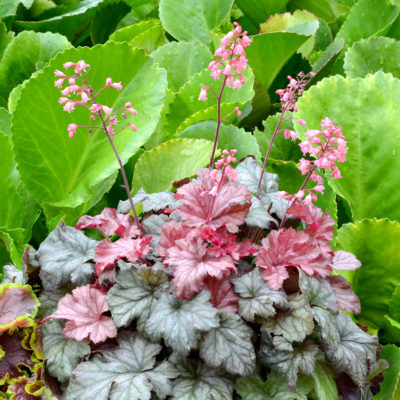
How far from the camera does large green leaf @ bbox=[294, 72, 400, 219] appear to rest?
4.33 ft

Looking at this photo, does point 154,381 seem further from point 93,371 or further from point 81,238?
point 81,238

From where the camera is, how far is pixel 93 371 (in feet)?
2.91

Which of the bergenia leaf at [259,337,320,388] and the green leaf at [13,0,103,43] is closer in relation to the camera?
the bergenia leaf at [259,337,320,388]

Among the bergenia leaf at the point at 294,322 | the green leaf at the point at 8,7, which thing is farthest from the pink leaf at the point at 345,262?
the green leaf at the point at 8,7

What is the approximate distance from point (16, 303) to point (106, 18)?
1352 mm

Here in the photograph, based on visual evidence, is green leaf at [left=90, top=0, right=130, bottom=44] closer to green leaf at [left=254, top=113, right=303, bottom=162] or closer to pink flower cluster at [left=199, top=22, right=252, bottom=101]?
green leaf at [left=254, top=113, right=303, bottom=162]

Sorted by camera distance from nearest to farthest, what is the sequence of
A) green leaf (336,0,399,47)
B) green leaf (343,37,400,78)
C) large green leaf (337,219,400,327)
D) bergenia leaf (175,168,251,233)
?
1. bergenia leaf (175,168,251,233)
2. large green leaf (337,219,400,327)
3. green leaf (343,37,400,78)
4. green leaf (336,0,399,47)

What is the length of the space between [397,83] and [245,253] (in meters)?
0.65

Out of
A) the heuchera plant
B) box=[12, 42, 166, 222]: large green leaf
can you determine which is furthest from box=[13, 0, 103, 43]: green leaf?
the heuchera plant

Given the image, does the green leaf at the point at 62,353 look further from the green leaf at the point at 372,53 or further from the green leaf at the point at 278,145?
the green leaf at the point at 372,53

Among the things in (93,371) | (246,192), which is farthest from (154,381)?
(246,192)

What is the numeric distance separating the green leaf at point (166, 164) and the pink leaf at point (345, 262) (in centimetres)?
37

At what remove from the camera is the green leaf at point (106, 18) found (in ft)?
6.59

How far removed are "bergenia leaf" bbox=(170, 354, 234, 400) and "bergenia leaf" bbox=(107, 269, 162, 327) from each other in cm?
9
